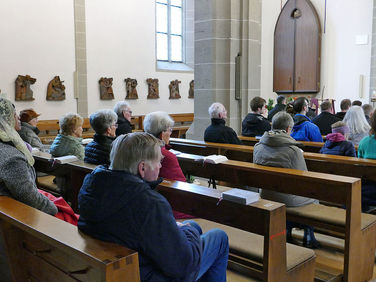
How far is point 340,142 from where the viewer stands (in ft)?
14.6

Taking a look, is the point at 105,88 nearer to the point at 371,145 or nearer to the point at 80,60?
the point at 80,60

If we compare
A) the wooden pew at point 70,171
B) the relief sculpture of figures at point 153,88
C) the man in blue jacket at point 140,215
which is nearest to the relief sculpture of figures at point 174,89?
the relief sculpture of figures at point 153,88

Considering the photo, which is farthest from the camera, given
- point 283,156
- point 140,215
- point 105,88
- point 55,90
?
point 105,88

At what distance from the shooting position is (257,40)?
8.18 meters

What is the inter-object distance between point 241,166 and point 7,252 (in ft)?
6.33

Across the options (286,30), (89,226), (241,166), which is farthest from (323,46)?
(89,226)

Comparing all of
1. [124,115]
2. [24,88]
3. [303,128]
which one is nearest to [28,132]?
[124,115]

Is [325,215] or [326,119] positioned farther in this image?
[326,119]

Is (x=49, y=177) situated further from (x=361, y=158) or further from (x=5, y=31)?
(x=5, y=31)

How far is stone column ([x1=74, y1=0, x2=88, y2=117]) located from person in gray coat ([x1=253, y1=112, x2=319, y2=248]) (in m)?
8.49

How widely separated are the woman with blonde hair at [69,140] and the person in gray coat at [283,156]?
6.20 ft

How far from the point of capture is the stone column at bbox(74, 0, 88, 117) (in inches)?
447

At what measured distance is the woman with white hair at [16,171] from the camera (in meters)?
2.48

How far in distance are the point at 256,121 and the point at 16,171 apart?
14.7ft
